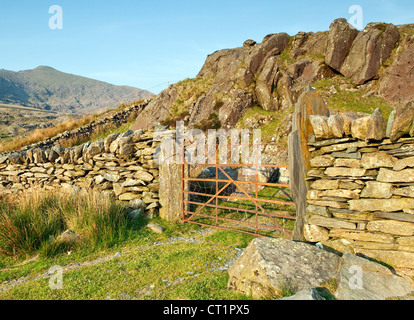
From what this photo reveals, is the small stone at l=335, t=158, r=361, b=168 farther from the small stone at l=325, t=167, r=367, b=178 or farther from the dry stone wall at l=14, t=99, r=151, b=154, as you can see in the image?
the dry stone wall at l=14, t=99, r=151, b=154

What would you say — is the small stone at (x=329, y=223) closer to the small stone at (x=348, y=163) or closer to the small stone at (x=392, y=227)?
the small stone at (x=392, y=227)

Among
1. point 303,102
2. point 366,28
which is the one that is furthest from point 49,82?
point 303,102

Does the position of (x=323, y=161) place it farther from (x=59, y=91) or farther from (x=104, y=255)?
(x=59, y=91)

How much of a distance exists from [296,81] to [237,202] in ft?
36.9

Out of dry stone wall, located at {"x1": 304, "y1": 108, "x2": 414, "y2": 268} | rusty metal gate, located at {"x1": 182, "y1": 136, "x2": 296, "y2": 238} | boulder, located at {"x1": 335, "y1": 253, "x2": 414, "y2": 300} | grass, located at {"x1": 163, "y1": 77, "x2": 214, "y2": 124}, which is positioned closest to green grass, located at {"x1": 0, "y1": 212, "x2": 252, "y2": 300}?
rusty metal gate, located at {"x1": 182, "y1": 136, "x2": 296, "y2": 238}

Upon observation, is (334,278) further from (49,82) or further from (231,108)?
(49,82)

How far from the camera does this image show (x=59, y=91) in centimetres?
9400

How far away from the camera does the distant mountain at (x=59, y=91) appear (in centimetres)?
7904

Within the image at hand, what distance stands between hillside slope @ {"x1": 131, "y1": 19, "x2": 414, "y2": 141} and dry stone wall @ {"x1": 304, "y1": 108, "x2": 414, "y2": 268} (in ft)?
30.9

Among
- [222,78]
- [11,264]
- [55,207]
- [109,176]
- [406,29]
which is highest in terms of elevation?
[406,29]

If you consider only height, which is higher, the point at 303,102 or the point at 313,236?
the point at 303,102

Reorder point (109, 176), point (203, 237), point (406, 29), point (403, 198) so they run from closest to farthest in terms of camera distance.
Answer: point (403, 198)
point (203, 237)
point (109, 176)
point (406, 29)

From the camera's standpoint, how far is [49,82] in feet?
328

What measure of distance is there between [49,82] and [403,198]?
387 feet
